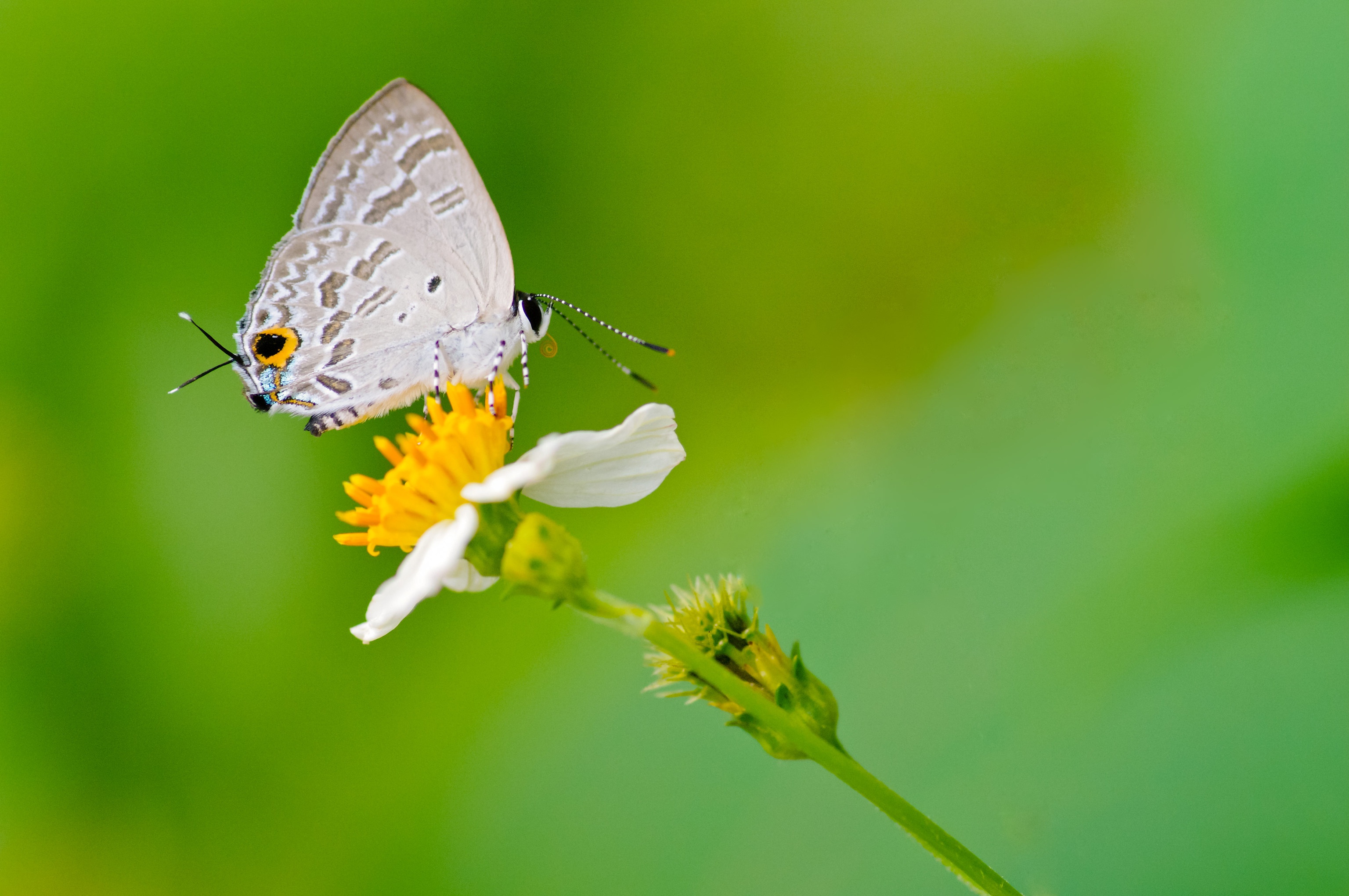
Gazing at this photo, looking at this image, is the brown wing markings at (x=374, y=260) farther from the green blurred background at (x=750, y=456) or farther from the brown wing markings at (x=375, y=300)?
the green blurred background at (x=750, y=456)

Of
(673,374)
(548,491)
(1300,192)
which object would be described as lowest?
(548,491)

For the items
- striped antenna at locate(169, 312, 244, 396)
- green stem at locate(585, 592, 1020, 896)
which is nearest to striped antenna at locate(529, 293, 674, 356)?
striped antenna at locate(169, 312, 244, 396)

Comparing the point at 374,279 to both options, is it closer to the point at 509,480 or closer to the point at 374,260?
the point at 374,260

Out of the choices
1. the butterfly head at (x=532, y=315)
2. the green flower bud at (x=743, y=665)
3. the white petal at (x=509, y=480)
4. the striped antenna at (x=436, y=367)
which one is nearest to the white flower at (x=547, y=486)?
the white petal at (x=509, y=480)

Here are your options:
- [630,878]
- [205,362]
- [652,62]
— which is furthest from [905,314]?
[205,362]

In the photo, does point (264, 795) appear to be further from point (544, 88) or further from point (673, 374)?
point (544, 88)

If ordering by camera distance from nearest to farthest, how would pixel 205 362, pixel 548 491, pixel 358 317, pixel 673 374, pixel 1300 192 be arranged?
pixel 548 491 < pixel 1300 192 < pixel 358 317 < pixel 673 374 < pixel 205 362
